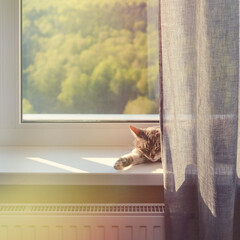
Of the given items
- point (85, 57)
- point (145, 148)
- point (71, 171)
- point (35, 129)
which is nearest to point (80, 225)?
point (71, 171)

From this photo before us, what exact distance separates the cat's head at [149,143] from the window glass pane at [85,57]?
6.9 inches

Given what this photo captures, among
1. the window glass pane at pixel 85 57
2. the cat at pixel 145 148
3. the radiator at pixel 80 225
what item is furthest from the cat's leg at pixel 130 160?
the window glass pane at pixel 85 57

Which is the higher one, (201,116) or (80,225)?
(201,116)

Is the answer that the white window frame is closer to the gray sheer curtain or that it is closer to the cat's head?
the cat's head

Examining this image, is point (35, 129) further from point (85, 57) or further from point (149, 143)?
point (149, 143)

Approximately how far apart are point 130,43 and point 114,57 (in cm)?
8

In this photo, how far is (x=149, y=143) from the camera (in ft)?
4.61

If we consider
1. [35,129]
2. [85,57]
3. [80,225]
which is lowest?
[80,225]

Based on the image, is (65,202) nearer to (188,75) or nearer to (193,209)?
(193,209)

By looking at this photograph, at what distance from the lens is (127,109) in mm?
1670

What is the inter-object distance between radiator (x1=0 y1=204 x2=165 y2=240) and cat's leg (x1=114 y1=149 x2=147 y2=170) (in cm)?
15

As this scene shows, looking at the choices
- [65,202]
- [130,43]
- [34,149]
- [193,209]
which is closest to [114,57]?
[130,43]

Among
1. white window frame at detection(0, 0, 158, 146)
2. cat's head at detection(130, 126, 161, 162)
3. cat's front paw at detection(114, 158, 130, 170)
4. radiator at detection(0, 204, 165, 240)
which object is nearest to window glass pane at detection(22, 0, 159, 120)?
white window frame at detection(0, 0, 158, 146)

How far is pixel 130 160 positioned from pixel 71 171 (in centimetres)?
20
